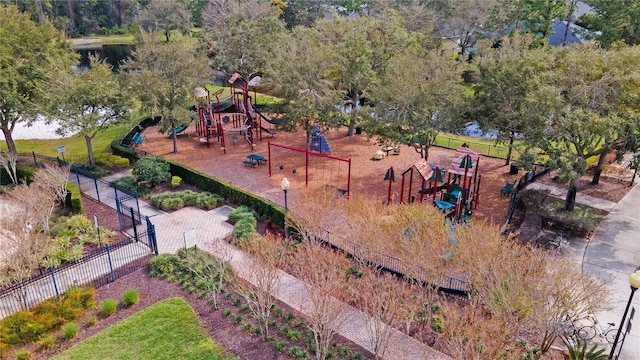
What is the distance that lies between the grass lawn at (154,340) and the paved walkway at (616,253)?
12.3 meters

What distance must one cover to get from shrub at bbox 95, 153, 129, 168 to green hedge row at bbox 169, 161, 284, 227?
12.5ft

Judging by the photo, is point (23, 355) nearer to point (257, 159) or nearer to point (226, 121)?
point (257, 159)

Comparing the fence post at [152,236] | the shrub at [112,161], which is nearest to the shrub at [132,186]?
the shrub at [112,161]

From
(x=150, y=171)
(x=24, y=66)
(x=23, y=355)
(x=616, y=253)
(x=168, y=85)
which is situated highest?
(x=24, y=66)

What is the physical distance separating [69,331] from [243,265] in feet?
20.3

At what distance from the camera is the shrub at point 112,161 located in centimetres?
2831

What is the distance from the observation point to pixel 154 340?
14172mm

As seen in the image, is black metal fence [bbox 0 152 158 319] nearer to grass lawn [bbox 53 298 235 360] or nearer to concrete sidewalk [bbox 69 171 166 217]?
concrete sidewalk [bbox 69 171 166 217]

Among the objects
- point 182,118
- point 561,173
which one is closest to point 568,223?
point 561,173

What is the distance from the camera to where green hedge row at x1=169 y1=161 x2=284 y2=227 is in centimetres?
2111

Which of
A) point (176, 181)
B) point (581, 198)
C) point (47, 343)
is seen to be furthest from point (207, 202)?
point (581, 198)

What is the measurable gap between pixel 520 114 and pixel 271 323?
1481 cm

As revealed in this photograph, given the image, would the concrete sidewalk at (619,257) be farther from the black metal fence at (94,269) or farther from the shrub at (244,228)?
the black metal fence at (94,269)

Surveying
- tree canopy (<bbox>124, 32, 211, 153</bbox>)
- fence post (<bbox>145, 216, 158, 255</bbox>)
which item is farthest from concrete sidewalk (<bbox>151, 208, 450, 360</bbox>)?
tree canopy (<bbox>124, 32, 211, 153</bbox>)
